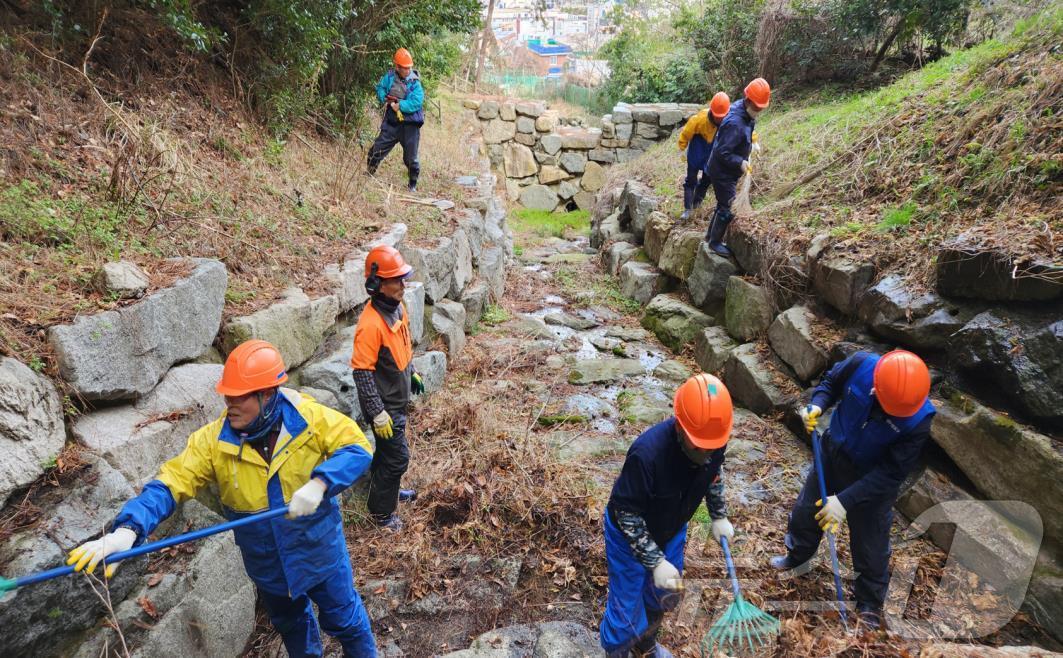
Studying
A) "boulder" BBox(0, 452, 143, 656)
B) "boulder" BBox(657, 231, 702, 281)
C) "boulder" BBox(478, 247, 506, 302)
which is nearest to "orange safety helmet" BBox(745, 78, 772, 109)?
"boulder" BBox(657, 231, 702, 281)

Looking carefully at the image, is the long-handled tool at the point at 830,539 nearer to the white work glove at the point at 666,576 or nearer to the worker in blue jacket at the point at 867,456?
the worker in blue jacket at the point at 867,456

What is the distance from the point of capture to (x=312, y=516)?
2.84 m

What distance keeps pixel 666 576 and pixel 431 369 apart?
379 cm

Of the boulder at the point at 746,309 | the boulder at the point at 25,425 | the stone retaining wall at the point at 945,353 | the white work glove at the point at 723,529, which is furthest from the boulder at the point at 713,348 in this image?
the boulder at the point at 25,425

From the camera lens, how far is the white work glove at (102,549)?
7.73ft

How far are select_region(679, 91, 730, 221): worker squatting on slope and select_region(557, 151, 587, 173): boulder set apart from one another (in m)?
8.84

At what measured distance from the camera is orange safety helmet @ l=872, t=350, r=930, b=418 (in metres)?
3.31

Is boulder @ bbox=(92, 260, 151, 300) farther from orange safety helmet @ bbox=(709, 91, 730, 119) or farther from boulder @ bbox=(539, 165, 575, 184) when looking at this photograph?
boulder @ bbox=(539, 165, 575, 184)

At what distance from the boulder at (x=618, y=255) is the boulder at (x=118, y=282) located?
330 inches

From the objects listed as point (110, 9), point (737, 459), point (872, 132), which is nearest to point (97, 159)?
point (110, 9)

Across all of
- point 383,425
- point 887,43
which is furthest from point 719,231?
point 887,43

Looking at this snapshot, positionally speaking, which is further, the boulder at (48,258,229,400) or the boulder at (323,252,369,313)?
the boulder at (323,252,369,313)

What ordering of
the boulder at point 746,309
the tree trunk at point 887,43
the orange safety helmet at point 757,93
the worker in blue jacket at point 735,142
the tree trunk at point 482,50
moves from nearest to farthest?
1. the orange safety helmet at point 757,93
2. the worker in blue jacket at point 735,142
3. the boulder at point 746,309
4. the tree trunk at point 887,43
5. the tree trunk at point 482,50

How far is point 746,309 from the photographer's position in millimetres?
7117
